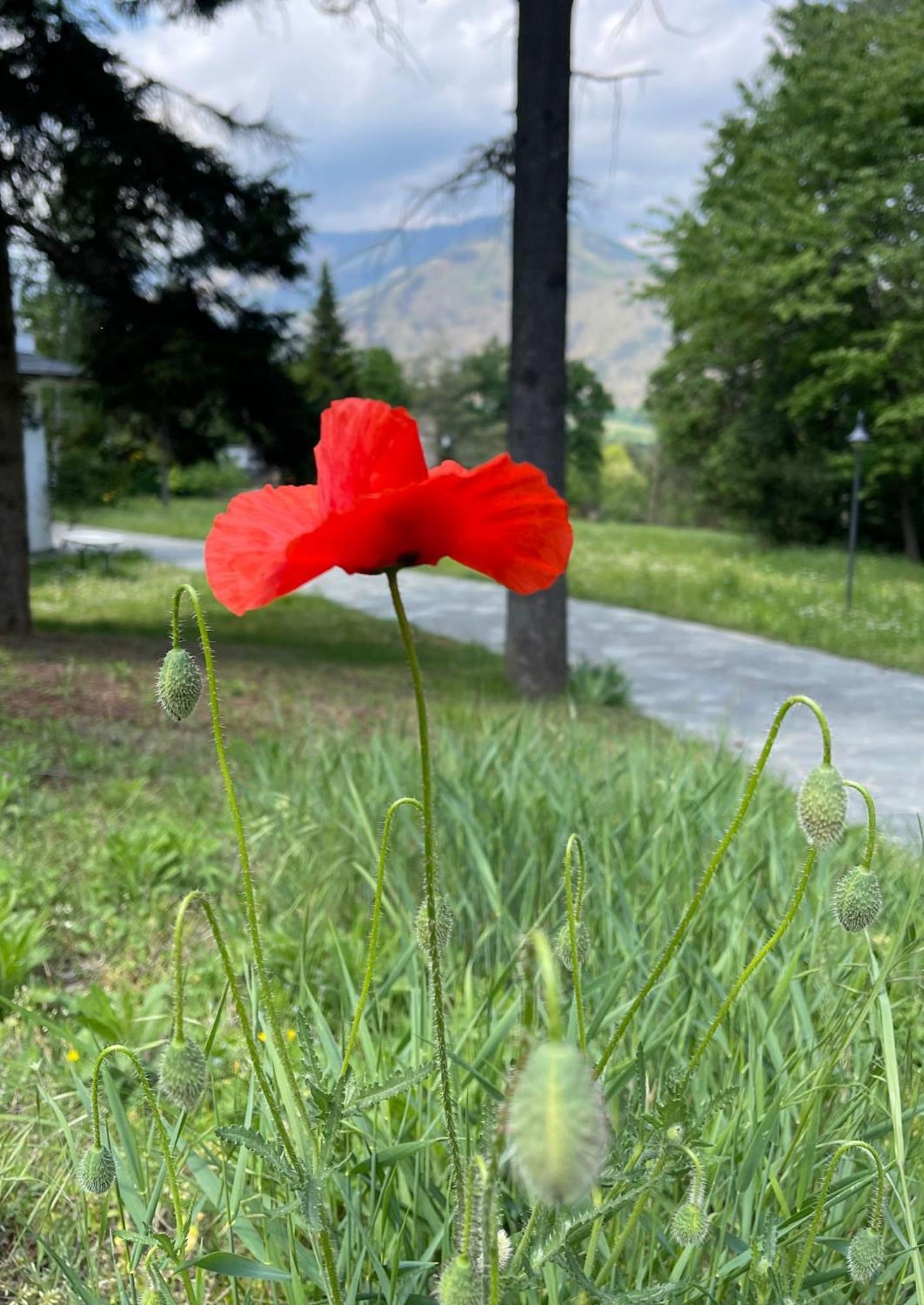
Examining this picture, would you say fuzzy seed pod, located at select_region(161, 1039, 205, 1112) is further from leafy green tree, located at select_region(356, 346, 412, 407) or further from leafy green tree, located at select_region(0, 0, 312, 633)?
leafy green tree, located at select_region(356, 346, 412, 407)

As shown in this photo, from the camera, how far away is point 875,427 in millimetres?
18500

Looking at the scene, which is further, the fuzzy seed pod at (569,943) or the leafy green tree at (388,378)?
the leafy green tree at (388,378)

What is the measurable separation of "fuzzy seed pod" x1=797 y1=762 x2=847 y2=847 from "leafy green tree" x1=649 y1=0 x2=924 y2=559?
56.9 ft

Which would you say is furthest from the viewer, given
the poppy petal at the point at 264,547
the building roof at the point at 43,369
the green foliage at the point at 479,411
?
the green foliage at the point at 479,411

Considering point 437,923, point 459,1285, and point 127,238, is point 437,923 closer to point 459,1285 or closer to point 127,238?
point 459,1285

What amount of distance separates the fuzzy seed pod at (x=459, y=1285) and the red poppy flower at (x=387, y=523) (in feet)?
1.57

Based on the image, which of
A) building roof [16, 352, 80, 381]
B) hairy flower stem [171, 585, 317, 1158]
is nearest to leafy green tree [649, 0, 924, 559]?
building roof [16, 352, 80, 381]

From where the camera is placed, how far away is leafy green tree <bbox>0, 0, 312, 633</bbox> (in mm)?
7605

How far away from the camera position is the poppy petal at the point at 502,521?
2.81 ft

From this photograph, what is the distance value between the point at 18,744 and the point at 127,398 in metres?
4.29

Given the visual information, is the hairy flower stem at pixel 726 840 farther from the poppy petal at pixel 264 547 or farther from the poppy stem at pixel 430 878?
the poppy petal at pixel 264 547

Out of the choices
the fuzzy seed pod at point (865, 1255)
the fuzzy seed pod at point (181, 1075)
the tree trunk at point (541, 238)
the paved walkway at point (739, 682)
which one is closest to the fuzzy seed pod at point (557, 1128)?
the fuzzy seed pod at point (181, 1075)

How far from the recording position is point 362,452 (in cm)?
88

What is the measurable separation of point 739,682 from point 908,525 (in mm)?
12224
